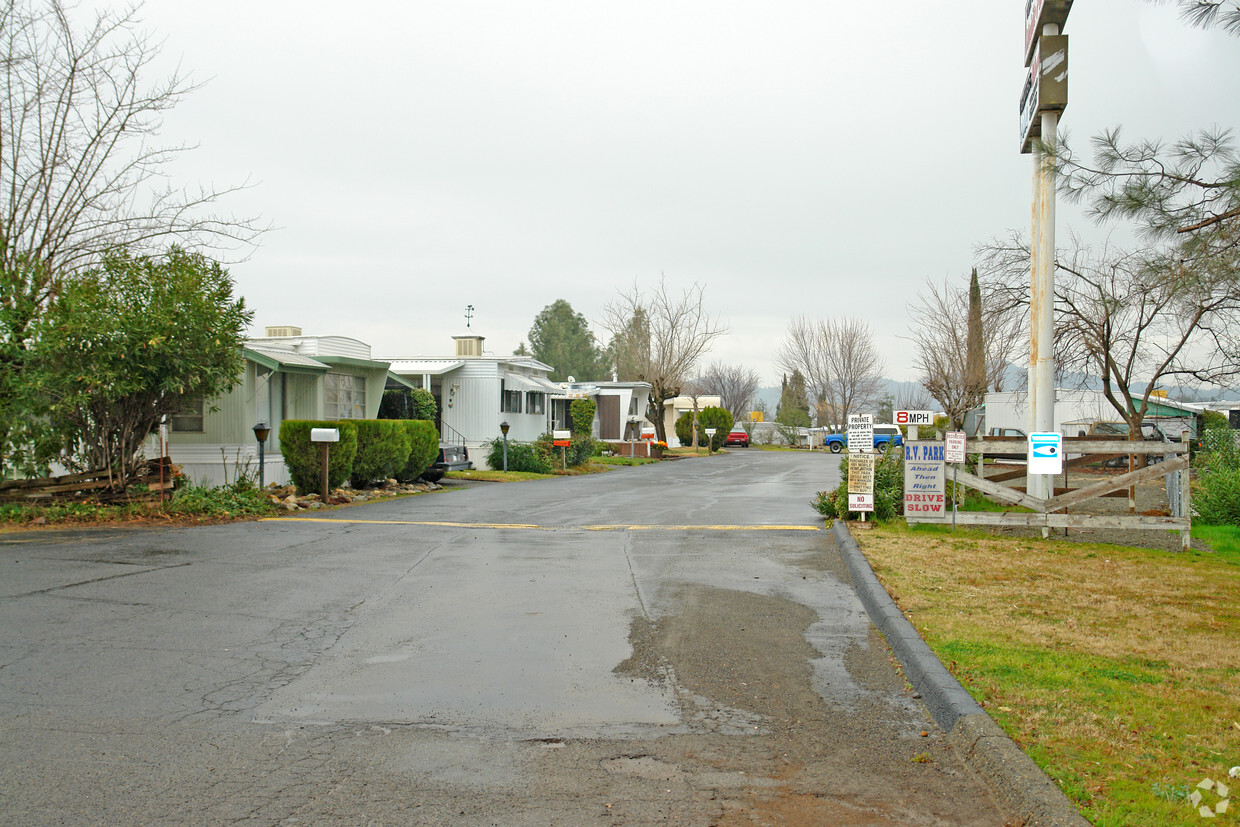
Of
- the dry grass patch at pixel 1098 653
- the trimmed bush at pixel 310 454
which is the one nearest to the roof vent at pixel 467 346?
the trimmed bush at pixel 310 454

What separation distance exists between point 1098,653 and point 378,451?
1570 centimetres

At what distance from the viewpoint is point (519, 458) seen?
29094 mm

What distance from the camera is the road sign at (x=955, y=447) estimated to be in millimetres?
11312

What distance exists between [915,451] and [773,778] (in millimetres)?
8279

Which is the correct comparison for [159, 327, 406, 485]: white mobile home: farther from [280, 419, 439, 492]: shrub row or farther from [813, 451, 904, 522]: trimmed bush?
[813, 451, 904, 522]: trimmed bush

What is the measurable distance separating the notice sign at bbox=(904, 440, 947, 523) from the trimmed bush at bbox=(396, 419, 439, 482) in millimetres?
12295

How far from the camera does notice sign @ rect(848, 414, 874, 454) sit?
40.5 ft

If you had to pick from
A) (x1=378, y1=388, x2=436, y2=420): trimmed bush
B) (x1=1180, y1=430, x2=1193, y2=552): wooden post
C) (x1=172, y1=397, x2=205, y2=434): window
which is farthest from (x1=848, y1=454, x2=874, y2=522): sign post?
(x1=378, y1=388, x2=436, y2=420): trimmed bush

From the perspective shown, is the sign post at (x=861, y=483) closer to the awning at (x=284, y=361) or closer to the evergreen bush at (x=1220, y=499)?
the evergreen bush at (x=1220, y=499)

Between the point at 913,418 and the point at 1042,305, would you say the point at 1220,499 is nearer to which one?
the point at 1042,305

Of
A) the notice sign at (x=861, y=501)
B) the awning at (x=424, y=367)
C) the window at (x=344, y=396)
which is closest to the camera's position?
the notice sign at (x=861, y=501)

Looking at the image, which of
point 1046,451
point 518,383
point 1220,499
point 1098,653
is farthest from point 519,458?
point 1098,653

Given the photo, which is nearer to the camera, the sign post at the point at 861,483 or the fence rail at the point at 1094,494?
the fence rail at the point at 1094,494

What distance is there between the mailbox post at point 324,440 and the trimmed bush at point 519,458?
11.7 meters
